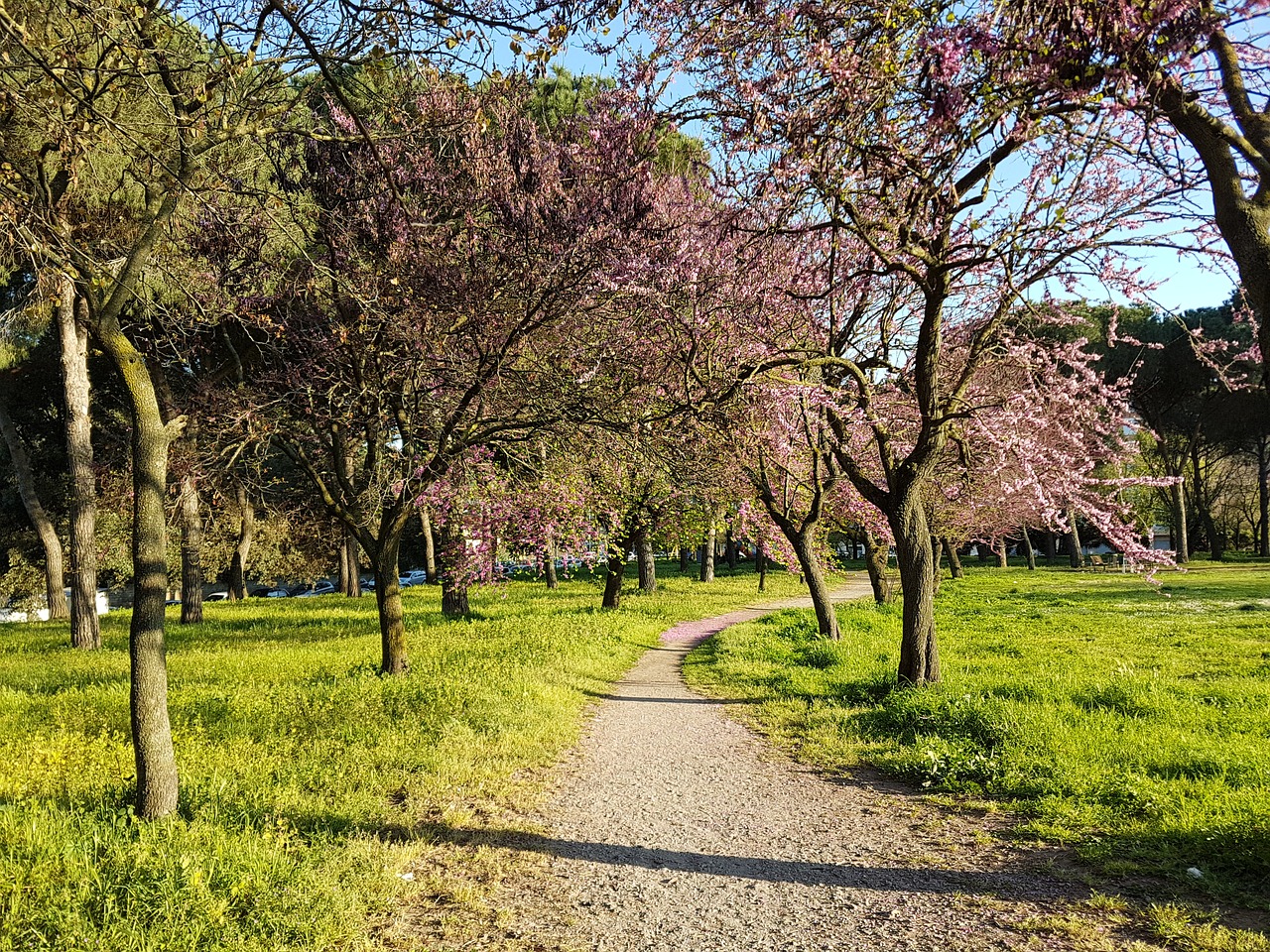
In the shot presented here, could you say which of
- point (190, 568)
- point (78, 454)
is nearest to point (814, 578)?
point (78, 454)

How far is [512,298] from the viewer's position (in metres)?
10.5

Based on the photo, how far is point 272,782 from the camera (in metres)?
6.33

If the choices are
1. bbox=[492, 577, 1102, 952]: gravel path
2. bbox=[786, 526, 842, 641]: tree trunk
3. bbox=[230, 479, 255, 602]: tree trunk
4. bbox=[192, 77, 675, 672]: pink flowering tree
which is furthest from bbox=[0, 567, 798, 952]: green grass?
bbox=[230, 479, 255, 602]: tree trunk

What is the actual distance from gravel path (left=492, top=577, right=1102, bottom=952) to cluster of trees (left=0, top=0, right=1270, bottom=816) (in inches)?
126

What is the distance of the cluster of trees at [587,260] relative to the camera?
4988 mm

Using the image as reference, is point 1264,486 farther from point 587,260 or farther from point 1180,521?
point 587,260

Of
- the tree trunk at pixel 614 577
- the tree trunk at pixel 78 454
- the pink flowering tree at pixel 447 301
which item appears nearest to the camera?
the pink flowering tree at pixel 447 301

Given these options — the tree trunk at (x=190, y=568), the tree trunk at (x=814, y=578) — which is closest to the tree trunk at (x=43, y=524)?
the tree trunk at (x=190, y=568)

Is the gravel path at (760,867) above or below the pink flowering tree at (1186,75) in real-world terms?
below

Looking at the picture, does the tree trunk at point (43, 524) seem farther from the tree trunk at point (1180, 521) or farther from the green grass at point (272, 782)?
the tree trunk at point (1180, 521)

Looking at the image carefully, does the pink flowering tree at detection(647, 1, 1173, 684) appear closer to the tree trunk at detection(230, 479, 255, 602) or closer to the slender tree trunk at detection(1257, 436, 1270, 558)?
the tree trunk at detection(230, 479, 255, 602)

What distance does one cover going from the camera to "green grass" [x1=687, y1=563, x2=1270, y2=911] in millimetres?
5371

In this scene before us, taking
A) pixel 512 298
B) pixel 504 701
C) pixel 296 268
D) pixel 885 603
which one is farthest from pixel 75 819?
pixel 885 603

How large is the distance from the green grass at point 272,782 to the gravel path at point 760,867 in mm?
775
